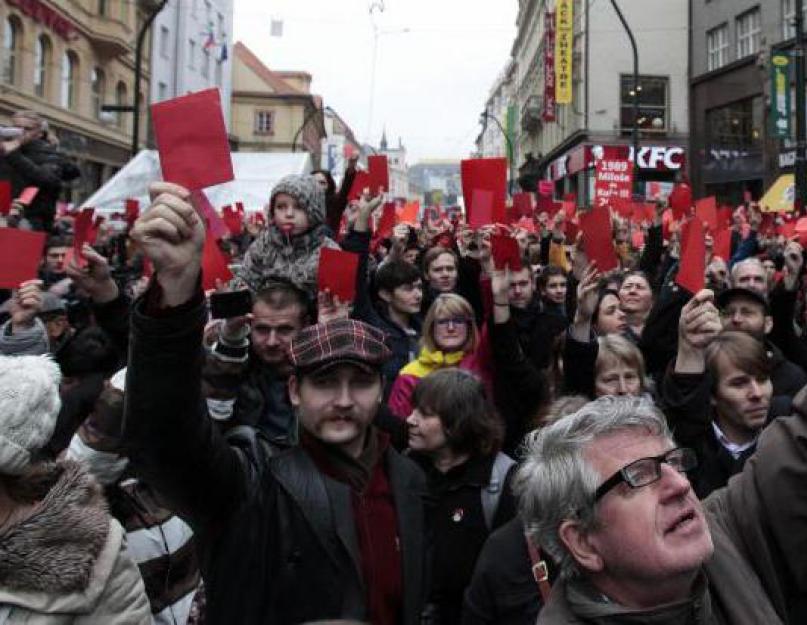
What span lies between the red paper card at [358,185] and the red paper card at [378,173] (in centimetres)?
5

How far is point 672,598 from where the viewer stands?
1671 millimetres

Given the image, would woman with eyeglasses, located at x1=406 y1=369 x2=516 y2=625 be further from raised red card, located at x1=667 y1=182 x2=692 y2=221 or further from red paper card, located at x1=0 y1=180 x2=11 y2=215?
raised red card, located at x1=667 y1=182 x2=692 y2=221

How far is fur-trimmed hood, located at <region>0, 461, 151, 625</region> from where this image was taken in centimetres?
165

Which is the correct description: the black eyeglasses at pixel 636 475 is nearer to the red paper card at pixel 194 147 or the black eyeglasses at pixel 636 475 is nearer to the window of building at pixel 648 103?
the red paper card at pixel 194 147

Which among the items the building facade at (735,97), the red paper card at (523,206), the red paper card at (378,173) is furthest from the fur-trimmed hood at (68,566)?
the building facade at (735,97)

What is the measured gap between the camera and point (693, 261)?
3746 millimetres

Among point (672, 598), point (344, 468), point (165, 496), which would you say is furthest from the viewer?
point (344, 468)

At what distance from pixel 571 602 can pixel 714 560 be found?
1.11ft

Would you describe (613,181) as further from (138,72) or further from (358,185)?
(138,72)

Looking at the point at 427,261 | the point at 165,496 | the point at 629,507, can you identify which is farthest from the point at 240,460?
the point at 427,261

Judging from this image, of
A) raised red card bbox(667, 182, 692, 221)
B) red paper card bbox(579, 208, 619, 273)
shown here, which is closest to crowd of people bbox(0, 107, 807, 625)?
red paper card bbox(579, 208, 619, 273)

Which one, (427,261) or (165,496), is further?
(427,261)

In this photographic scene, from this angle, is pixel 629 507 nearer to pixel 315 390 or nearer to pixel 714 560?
pixel 714 560

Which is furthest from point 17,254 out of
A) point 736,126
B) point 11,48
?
point 736,126
